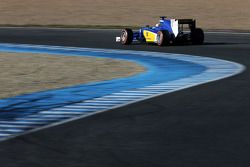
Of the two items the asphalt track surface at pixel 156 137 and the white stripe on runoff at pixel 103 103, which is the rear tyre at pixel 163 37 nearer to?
the white stripe on runoff at pixel 103 103

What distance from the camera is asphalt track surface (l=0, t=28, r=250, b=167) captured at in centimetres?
647

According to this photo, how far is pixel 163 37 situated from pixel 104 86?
431 inches

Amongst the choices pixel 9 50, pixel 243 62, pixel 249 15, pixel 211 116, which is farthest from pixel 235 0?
pixel 211 116

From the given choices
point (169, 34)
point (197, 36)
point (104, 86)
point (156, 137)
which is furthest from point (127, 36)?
point (156, 137)

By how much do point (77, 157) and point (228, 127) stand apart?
7.38 ft

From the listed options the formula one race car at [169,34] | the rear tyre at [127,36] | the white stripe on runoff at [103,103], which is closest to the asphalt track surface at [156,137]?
the white stripe on runoff at [103,103]

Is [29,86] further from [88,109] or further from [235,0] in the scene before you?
[235,0]

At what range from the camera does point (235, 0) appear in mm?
50188

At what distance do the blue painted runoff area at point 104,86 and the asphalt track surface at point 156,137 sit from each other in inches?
45.0

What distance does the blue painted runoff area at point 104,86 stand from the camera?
10125 mm

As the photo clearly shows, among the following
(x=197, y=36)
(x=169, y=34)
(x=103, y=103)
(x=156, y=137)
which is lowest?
(x=197, y=36)

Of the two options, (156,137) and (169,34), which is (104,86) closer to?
(156,137)

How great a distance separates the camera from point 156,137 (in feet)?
24.8

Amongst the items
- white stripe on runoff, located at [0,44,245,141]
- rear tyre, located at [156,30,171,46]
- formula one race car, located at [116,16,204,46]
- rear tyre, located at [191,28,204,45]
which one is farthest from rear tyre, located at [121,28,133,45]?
white stripe on runoff, located at [0,44,245,141]
